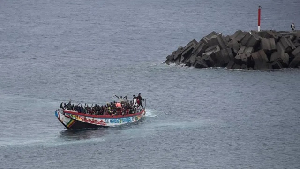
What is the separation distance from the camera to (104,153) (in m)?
95.7

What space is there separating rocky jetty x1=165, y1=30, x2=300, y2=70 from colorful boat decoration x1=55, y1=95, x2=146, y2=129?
107 ft


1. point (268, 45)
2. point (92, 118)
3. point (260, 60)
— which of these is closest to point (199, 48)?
point (260, 60)

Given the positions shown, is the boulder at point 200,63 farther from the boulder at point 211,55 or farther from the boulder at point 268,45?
the boulder at point 268,45

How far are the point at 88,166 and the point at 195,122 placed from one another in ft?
70.3

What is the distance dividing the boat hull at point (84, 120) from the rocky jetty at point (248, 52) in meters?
34.6

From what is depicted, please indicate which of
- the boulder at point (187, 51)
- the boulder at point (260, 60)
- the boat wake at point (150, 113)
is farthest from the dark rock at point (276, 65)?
the boat wake at point (150, 113)

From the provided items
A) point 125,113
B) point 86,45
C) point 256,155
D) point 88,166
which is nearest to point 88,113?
point 125,113

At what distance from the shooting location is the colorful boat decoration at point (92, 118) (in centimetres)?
10188

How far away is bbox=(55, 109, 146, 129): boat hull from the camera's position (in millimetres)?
101875

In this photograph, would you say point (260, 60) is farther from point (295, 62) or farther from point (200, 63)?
point (200, 63)

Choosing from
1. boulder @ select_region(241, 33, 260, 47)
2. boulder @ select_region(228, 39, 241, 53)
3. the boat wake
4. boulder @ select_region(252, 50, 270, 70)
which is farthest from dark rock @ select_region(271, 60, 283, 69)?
the boat wake

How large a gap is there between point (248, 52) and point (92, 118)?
38560 millimetres

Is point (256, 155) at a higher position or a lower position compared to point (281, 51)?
lower

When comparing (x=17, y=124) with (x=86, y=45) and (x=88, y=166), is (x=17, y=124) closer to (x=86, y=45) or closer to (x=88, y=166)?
(x=88, y=166)
